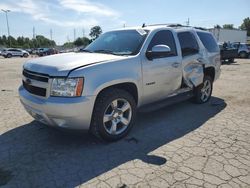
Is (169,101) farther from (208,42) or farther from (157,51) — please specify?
(208,42)

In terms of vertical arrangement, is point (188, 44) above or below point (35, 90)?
above

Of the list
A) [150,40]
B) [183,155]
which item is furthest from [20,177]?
[150,40]

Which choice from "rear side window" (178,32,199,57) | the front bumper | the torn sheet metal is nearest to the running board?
the torn sheet metal

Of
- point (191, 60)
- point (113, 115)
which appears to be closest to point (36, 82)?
point (113, 115)

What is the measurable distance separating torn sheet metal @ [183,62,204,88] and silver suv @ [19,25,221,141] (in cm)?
2

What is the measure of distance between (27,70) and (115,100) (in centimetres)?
153

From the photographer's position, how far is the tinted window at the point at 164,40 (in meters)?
5.02

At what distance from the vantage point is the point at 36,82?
13.2 ft

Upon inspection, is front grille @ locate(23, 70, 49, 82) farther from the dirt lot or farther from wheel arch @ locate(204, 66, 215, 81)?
wheel arch @ locate(204, 66, 215, 81)

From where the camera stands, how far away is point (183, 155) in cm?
391

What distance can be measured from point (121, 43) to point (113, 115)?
4.99 feet

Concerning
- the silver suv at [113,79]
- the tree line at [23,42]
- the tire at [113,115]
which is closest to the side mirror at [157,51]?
the silver suv at [113,79]

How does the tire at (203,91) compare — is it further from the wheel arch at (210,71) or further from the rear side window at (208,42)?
the rear side window at (208,42)

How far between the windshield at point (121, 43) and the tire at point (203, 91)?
2386mm
